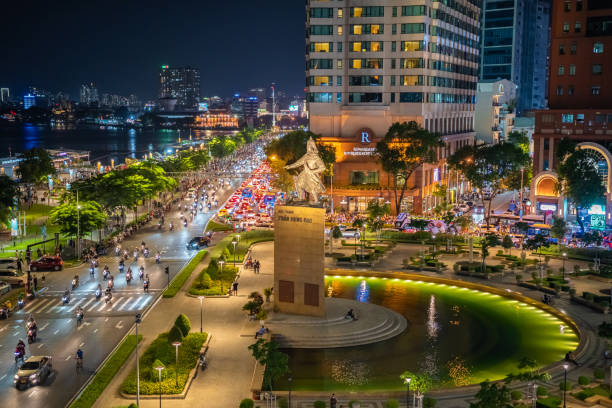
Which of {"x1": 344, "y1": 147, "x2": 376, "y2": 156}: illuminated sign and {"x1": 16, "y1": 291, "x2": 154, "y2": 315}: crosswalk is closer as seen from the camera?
{"x1": 16, "y1": 291, "x2": 154, "y2": 315}: crosswalk

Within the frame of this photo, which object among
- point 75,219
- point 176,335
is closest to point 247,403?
point 176,335

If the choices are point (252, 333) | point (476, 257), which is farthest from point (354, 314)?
point (476, 257)

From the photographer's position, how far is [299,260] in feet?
170

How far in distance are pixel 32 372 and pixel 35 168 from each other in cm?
10458

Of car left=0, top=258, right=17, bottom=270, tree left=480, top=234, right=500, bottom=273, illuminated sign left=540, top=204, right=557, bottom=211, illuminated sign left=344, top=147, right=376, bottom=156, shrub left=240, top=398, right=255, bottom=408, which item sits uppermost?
illuminated sign left=344, top=147, right=376, bottom=156

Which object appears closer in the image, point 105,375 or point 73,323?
point 105,375

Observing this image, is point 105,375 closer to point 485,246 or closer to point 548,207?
point 485,246

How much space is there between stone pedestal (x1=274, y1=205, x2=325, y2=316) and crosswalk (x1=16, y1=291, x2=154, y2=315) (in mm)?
12833

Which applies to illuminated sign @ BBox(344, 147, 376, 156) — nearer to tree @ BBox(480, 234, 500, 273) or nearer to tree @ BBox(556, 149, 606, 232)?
tree @ BBox(556, 149, 606, 232)

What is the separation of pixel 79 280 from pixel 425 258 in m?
36.6

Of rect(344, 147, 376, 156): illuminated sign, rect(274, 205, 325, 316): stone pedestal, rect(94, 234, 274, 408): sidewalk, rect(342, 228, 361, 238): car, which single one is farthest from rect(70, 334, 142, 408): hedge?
rect(344, 147, 376, 156): illuminated sign

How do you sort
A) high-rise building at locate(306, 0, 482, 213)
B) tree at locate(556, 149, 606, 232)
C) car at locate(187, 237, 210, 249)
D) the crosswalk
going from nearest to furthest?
the crosswalk < car at locate(187, 237, 210, 249) < tree at locate(556, 149, 606, 232) < high-rise building at locate(306, 0, 482, 213)

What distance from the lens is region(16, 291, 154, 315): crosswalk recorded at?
55.5 meters

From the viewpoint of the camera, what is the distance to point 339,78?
4483 inches
